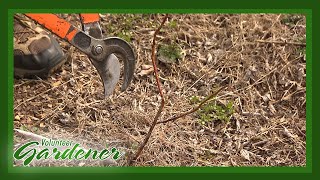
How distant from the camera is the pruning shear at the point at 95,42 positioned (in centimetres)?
245

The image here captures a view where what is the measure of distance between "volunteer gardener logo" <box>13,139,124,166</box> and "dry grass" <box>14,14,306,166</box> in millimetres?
180

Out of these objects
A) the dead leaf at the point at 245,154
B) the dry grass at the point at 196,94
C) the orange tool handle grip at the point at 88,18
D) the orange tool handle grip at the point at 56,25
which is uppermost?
the orange tool handle grip at the point at 88,18

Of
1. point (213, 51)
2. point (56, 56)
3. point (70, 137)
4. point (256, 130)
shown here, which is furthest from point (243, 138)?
point (56, 56)

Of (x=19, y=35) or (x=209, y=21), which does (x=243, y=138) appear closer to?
(x=209, y=21)

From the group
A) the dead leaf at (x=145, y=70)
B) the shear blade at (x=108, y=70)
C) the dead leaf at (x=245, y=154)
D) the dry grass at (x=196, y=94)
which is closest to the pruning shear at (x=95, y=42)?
the shear blade at (x=108, y=70)

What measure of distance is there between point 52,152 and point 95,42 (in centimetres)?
55

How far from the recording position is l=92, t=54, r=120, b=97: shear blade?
8.52 ft

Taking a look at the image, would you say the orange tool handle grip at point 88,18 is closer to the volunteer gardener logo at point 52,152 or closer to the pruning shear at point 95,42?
the pruning shear at point 95,42

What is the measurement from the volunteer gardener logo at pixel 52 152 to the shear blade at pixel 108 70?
0.34 metres

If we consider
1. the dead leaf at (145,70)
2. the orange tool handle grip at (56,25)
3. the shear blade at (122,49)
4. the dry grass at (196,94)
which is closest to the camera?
the orange tool handle grip at (56,25)

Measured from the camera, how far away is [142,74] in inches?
125

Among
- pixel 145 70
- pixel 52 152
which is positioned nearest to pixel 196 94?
pixel 145 70

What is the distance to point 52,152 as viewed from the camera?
2473mm

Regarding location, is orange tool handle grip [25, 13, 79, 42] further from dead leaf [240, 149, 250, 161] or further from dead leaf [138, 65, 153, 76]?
dead leaf [240, 149, 250, 161]
